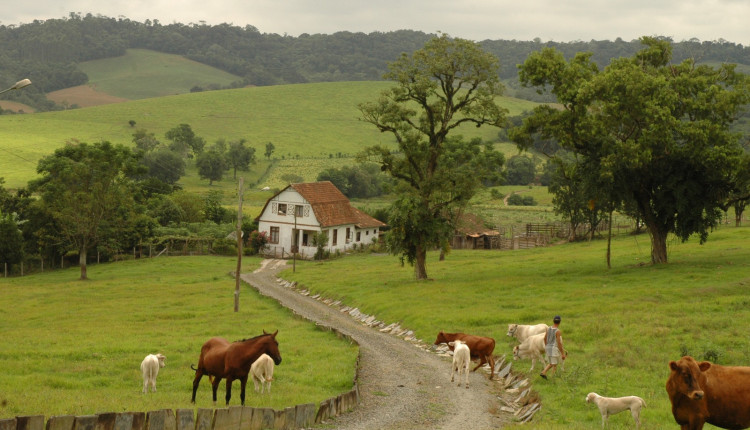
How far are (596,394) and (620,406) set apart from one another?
87 cm

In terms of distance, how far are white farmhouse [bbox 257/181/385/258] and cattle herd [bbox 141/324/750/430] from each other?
53702 millimetres

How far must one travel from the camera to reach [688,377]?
13.2 meters

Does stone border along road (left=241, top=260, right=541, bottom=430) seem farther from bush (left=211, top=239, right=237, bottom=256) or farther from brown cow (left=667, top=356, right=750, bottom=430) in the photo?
bush (left=211, top=239, right=237, bottom=256)

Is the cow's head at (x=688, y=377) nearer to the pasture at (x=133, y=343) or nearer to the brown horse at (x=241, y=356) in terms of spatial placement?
the brown horse at (x=241, y=356)

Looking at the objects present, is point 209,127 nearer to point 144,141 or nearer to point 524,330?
point 144,141

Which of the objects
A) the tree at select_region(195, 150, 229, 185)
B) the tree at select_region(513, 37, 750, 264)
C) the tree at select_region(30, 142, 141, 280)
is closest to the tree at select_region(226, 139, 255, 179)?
the tree at select_region(195, 150, 229, 185)

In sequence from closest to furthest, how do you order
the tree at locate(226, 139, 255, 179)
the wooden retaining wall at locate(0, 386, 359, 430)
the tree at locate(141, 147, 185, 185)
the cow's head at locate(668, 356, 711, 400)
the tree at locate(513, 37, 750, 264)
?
the cow's head at locate(668, 356, 711, 400) → the wooden retaining wall at locate(0, 386, 359, 430) → the tree at locate(513, 37, 750, 264) → the tree at locate(141, 147, 185, 185) → the tree at locate(226, 139, 255, 179)

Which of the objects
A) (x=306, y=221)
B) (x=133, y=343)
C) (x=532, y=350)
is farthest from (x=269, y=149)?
(x=532, y=350)

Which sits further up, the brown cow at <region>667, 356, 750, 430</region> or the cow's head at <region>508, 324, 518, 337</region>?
the brown cow at <region>667, 356, 750, 430</region>

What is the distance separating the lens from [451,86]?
160 feet

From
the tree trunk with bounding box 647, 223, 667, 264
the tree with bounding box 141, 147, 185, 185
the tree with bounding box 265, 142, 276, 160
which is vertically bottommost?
the tree trunk with bounding box 647, 223, 667, 264

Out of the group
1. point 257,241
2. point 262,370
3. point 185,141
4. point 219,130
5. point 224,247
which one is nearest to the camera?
point 262,370

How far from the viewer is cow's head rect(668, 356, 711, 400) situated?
13.1m

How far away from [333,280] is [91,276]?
85.9 ft
